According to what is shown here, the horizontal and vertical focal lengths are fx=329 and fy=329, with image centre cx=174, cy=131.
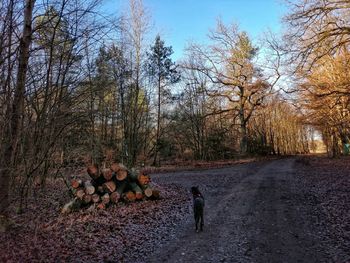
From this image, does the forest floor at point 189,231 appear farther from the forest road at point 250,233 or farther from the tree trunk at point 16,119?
the tree trunk at point 16,119

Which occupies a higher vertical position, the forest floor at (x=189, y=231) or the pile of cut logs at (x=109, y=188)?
the pile of cut logs at (x=109, y=188)

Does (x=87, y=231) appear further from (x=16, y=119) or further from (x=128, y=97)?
(x=128, y=97)

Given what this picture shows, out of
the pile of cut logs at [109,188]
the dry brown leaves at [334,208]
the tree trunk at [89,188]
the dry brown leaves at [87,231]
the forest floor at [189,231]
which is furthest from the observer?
the tree trunk at [89,188]

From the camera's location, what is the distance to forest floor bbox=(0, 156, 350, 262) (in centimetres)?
675

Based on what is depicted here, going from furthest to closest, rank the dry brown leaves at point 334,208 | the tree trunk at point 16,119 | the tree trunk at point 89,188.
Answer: the tree trunk at point 89,188, the tree trunk at point 16,119, the dry brown leaves at point 334,208

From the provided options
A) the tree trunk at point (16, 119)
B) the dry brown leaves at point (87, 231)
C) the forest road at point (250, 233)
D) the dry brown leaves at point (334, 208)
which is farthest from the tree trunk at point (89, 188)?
the dry brown leaves at point (334, 208)

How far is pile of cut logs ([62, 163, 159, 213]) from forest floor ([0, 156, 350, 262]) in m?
0.49

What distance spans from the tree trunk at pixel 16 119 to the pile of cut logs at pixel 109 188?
3.62 m

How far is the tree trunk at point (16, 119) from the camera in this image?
7.62 m

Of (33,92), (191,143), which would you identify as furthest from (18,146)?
(191,143)

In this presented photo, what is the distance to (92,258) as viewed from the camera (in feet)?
22.3

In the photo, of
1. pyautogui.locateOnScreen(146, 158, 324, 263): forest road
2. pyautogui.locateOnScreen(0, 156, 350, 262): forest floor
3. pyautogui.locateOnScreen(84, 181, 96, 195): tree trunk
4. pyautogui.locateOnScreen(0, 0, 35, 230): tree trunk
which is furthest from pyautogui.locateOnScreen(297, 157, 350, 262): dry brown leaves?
pyautogui.locateOnScreen(84, 181, 96, 195): tree trunk

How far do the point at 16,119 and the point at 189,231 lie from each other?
5098mm

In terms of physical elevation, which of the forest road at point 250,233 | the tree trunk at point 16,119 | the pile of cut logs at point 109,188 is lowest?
the forest road at point 250,233
